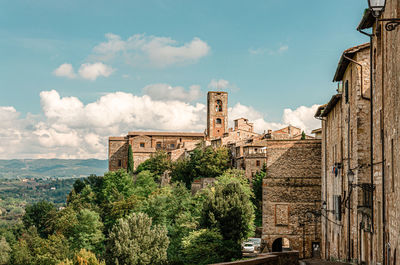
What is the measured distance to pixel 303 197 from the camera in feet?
107

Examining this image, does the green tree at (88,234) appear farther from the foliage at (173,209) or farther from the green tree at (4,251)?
the green tree at (4,251)

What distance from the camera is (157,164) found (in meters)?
66.9

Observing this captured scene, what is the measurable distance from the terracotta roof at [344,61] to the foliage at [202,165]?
37.1 m

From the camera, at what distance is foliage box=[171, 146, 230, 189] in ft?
190

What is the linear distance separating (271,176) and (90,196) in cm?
4122

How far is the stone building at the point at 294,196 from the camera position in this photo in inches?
1262

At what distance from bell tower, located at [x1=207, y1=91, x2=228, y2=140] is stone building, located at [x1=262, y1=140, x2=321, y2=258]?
50.6 m

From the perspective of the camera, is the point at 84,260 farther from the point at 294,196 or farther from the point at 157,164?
the point at 157,164

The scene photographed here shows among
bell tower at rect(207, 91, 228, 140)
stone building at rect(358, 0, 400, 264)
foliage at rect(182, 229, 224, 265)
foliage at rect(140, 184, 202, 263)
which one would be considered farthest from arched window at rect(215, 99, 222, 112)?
stone building at rect(358, 0, 400, 264)

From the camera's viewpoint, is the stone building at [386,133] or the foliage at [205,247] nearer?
the stone building at [386,133]

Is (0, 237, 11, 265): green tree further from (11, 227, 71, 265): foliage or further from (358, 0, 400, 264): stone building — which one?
(358, 0, 400, 264): stone building

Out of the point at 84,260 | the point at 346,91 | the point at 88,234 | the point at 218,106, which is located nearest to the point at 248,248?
the point at 84,260

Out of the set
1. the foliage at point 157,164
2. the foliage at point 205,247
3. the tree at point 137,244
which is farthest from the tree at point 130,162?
the foliage at point 205,247

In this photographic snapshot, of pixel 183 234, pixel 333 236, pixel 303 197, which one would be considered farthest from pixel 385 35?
pixel 183 234
